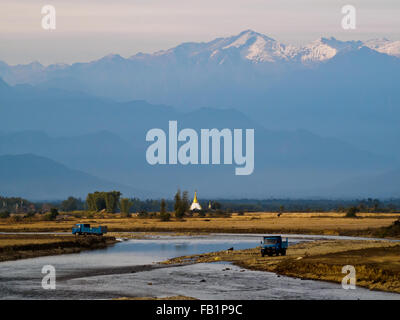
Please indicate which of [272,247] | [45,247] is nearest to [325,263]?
[272,247]

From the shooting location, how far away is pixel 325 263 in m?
54.2

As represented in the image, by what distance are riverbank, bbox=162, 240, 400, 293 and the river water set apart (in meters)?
1.59

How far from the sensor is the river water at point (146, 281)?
44500mm

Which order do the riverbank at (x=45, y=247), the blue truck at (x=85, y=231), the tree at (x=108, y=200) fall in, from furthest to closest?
the tree at (x=108, y=200) < the blue truck at (x=85, y=231) < the riverbank at (x=45, y=247)

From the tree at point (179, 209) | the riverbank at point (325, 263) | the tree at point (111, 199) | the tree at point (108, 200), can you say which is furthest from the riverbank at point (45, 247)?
the tree at point (108, 200)

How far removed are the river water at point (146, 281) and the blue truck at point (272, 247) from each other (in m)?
5.27

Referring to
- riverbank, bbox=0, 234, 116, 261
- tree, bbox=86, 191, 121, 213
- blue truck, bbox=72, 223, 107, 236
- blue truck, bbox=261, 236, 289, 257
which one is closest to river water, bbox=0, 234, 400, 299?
riverbank, bbox=0, 234, 116, 261

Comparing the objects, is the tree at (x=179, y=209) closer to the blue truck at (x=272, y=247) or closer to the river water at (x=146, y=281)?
the river water at (x=146, y=281)

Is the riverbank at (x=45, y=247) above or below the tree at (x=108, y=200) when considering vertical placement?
below

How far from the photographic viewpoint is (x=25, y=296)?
44.0m

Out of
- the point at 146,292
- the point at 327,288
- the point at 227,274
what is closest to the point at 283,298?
the point at 327,288

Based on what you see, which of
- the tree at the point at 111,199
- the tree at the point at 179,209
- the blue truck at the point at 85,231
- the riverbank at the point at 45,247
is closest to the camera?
the riverbank at the point at 45,247

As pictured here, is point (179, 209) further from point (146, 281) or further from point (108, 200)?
point (146, 281)

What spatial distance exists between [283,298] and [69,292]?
1255cm
